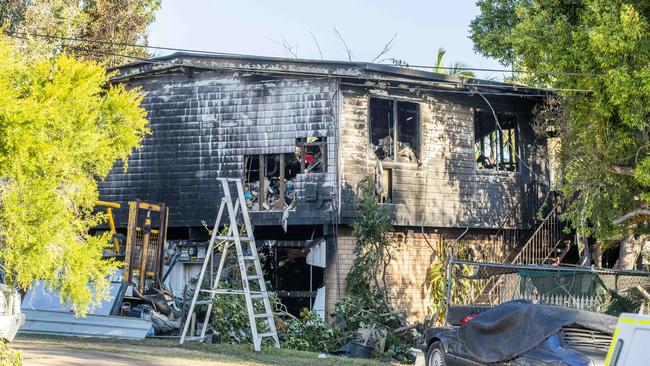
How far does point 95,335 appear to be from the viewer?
2136 cm

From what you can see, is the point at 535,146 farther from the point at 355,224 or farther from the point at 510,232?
the point at 355,224

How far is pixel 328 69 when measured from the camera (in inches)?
903

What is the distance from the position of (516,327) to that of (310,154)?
11.8 m

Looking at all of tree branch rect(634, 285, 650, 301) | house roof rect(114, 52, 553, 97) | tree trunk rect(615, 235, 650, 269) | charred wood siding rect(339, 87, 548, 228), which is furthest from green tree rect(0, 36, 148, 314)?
tree trunk rect(615, 235, 650, 269)

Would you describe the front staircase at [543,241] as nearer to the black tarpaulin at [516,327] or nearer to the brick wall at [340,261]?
the brick wall at [340,261]

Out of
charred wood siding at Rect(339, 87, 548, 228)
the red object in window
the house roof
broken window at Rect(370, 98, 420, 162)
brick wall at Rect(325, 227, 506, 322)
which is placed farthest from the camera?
broken window at Rect(370, 98, 420, 162)

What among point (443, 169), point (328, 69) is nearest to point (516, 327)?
point (328, 69)

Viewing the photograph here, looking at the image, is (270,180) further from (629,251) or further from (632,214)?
(629,251)

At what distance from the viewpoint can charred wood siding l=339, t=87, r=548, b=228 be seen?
76.4 feet

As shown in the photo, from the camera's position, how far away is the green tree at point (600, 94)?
62.7ft

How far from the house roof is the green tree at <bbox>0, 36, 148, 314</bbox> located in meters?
7.73

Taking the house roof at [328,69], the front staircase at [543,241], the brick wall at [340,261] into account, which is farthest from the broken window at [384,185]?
the front staircase at [543,241]

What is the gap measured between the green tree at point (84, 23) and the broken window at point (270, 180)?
13968 mm

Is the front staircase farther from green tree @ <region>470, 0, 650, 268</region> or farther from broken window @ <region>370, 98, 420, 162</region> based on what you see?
broken window @ <region>370, 98, 420, 162</region>
